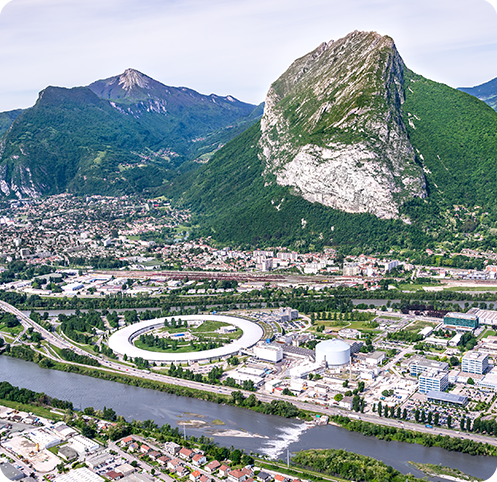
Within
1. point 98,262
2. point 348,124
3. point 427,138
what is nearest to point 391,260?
point 348,124

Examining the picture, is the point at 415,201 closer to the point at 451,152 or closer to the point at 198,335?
the point at 451,152

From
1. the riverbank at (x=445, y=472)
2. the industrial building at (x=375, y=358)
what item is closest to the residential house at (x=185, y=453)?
the riverbank at (x=445, y=472)

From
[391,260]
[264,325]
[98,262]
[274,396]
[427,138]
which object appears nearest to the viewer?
[274,396]

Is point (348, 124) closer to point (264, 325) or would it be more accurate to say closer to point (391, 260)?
point (391, 260)

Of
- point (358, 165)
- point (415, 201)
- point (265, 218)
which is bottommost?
point (265, 218)

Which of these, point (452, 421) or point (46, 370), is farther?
point (46, 370)

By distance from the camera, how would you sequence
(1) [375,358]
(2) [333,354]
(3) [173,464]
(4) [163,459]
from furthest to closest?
(1) [375,358] → (2) [333,354] → (4) [163,459] → (3) [173,464]

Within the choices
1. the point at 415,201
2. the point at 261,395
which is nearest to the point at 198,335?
the point at 261,395
